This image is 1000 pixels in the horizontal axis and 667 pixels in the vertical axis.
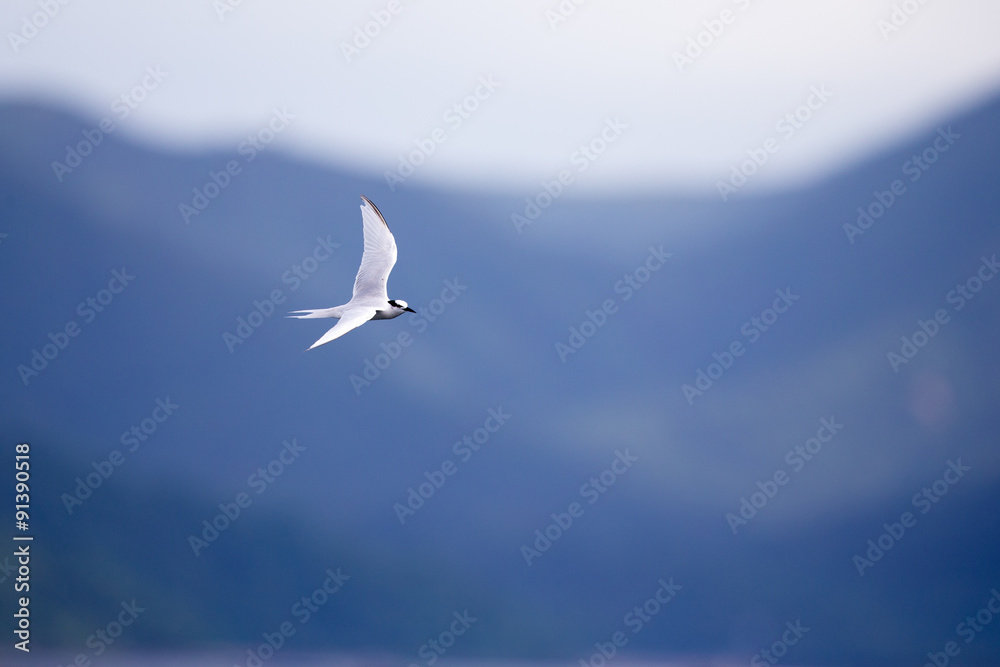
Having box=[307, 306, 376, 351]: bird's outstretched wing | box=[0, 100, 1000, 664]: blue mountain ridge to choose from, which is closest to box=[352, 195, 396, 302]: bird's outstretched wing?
box=[307, 306, 376, 351]: bird's outstretched wing

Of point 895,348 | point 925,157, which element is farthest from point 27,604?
point 925,157

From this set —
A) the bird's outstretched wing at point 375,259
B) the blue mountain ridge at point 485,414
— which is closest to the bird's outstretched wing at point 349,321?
the bird's outstretched wing at point 375,259

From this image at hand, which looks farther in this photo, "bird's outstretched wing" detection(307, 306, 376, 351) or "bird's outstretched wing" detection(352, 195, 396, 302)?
"bird's outstretched wing" detection(352, 195, 396, 302)

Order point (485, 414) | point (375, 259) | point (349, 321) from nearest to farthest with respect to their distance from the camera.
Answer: point (349, 321), point (375, 259), point (485, 414)

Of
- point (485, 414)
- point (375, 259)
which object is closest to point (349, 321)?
point (375, 259)

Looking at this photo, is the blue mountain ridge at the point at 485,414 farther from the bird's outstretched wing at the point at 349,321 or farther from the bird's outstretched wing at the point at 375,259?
the bird's outstretched wing at the point at 349,321

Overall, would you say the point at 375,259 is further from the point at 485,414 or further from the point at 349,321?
the point at 485,414

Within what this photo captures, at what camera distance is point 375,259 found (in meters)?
7.86

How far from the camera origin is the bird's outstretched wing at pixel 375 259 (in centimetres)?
775

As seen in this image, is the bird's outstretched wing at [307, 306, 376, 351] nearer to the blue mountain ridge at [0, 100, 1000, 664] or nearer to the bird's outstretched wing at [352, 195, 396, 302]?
the bird's outstretched wing at [352, 195, 396, 302]

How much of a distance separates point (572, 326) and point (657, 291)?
7.68ft

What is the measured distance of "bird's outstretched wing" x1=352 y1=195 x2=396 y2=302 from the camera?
775 centimetres

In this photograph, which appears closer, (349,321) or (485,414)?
(349,321)

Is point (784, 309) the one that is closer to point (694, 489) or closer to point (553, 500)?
point (694, 489)
